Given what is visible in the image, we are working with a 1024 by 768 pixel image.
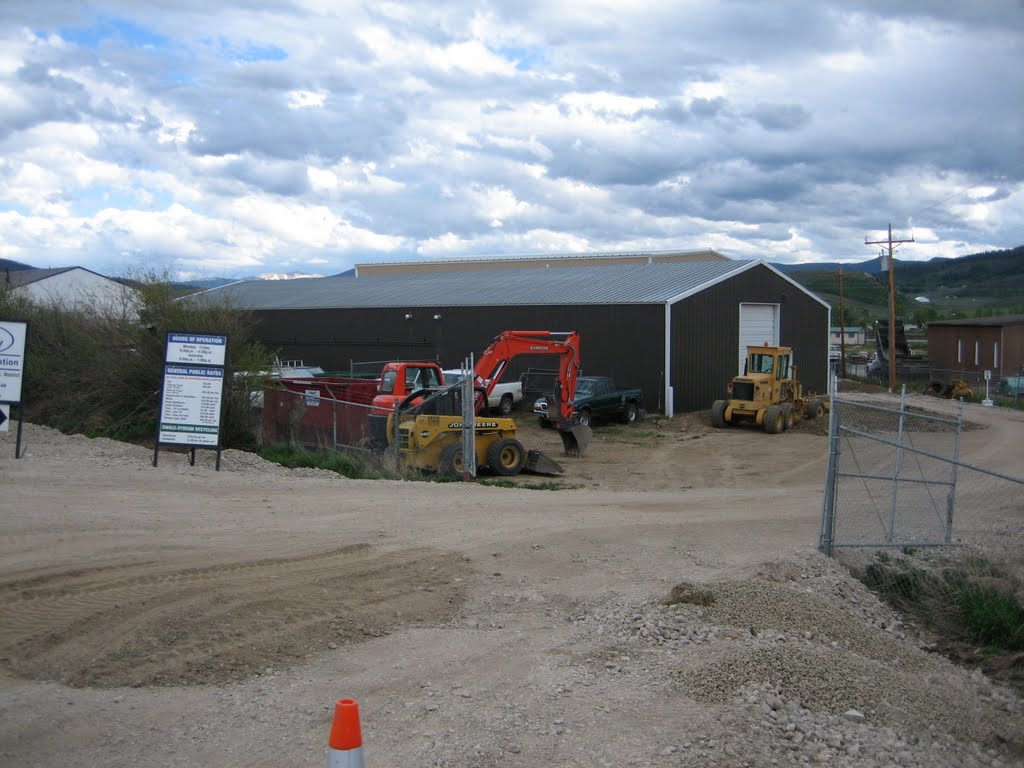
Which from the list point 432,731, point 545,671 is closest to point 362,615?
point 545,671

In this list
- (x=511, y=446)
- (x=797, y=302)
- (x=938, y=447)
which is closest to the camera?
(x=511, y=446)

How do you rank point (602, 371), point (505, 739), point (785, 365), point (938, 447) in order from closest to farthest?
1. point (505, 739)
2. point (938, 447)
3. point (785, 365)
4. point (602, 371)

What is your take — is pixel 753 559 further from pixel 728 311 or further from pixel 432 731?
pixel 728 311

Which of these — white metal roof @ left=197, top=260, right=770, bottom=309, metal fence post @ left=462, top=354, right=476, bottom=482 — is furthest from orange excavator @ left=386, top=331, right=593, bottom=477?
white metal roof @ left=197, top=260, right=770, bottom=309

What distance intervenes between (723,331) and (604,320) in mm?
4717

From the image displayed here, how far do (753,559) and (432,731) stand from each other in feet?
19.8

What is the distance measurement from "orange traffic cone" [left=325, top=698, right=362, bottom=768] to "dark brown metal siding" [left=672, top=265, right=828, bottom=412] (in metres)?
30.7

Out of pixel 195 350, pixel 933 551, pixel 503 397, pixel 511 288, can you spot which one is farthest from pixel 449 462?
pixel 511 288

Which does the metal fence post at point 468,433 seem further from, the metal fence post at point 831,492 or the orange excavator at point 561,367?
the metal fence post at point 831,492

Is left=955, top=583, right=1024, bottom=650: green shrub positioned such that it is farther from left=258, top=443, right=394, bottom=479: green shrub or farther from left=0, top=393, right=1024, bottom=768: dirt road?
left=258, top=443, right=394, bottom=479: green shrub

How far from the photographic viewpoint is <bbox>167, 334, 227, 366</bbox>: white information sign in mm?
16906

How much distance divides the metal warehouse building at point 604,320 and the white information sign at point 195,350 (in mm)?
13540

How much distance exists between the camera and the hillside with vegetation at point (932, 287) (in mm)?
125312

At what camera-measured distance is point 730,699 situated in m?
6.94
